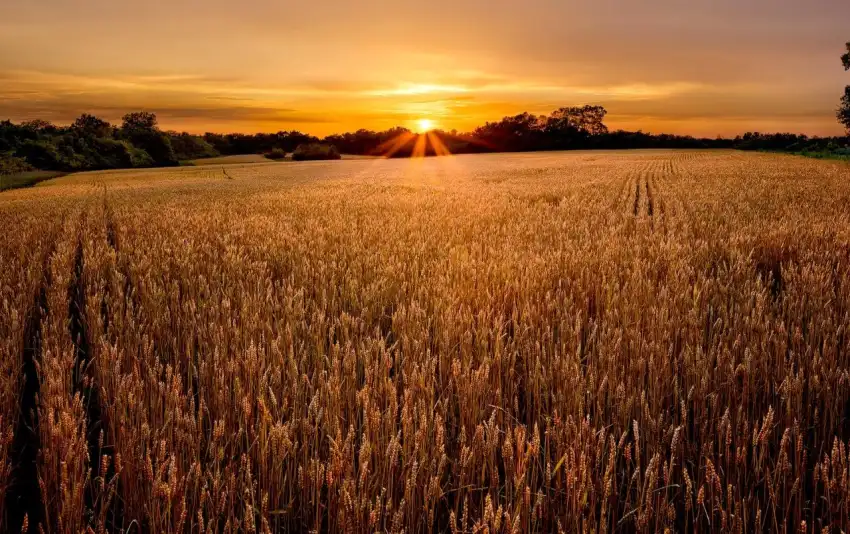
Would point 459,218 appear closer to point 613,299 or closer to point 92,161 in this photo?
point 613,299

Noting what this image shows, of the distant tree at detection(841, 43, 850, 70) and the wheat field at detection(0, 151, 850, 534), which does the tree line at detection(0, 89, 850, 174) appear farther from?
the wheat field at detection(0, 151, 850, 534)

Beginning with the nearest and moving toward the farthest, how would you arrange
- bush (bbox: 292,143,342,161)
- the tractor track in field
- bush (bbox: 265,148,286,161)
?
the tractor track in field < bush (bbox: 292,143,342,161) < bush (bbox: 265,148,286,161)

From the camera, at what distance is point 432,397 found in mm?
2424

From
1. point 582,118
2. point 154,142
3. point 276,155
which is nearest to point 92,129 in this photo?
point 154,142

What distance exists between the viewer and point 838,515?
178 cm

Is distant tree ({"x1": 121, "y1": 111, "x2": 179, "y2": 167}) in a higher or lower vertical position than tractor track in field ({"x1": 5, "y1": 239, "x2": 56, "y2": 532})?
higher

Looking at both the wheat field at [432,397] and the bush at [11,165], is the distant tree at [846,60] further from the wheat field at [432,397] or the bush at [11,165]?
the bush at [11,165]

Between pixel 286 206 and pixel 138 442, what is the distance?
11.9 metres

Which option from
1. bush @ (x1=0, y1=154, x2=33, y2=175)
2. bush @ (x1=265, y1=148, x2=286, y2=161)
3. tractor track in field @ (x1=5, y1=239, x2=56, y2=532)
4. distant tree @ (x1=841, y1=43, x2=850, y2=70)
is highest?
distant tree @ (x1=841, y1=43, x2=850, y2=70)

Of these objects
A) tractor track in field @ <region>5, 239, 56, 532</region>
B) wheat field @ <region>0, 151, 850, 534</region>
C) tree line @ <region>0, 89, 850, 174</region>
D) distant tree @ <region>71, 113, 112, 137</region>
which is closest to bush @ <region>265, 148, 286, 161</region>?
tree line @ <region>0, 89, 850, 174</region>

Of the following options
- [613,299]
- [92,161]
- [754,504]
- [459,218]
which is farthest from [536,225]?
[92,161]

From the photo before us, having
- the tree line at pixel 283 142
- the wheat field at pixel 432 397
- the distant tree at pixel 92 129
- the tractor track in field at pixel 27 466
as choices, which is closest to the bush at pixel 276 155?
the tree line at pixel 283 142

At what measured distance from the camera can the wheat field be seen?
1829mm

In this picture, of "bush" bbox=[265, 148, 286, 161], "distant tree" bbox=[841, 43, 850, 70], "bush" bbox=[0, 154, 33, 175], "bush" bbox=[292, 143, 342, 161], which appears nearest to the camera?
"distant tree" bbox=[841, 43, 850, 70]
